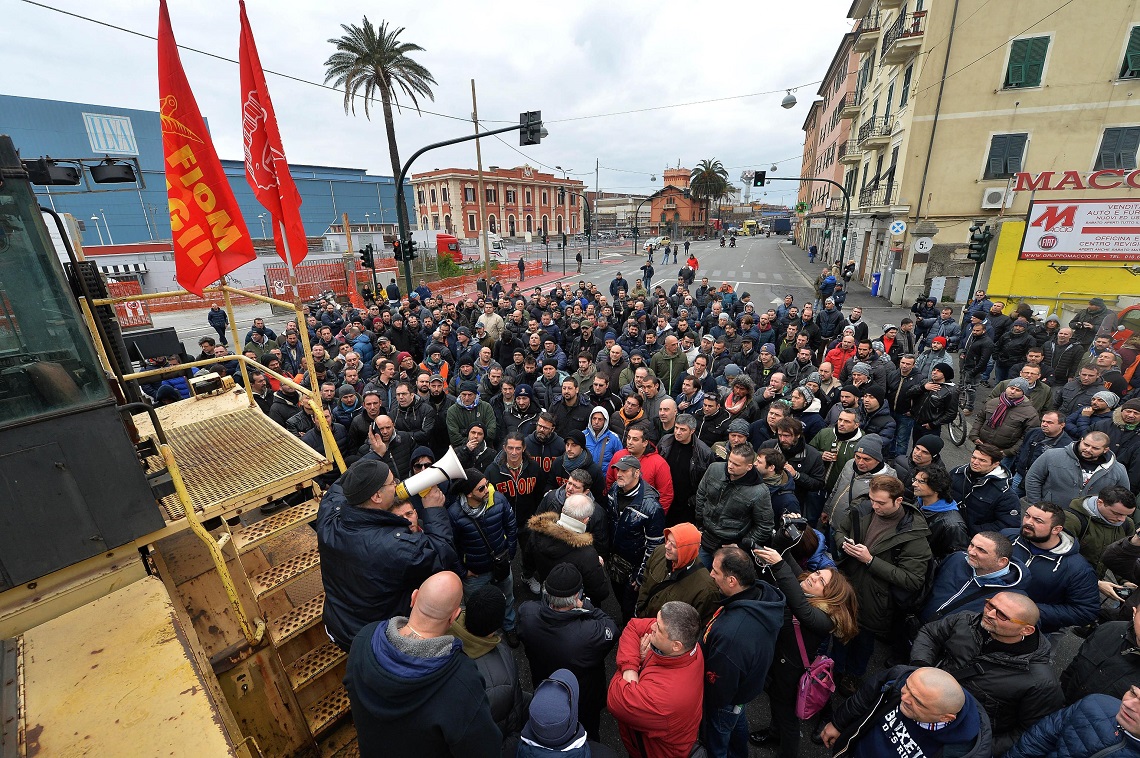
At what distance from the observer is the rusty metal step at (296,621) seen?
3.11m

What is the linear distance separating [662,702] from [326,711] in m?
2.32

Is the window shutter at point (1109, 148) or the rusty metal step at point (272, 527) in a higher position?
the window shutter at point (1109, 148)

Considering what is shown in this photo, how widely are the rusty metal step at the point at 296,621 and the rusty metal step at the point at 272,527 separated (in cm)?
57

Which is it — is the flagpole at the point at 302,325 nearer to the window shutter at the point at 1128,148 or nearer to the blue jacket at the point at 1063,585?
the blue jacket at the point at 1063,585

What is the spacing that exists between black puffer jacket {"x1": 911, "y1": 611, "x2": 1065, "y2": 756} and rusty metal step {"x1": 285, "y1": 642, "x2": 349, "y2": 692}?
379 centimetres

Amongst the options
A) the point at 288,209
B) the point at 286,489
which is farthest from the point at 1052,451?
→ the point at 288,209

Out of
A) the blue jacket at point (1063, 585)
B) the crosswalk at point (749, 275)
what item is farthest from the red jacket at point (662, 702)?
the crosswalk at point (749, 275)

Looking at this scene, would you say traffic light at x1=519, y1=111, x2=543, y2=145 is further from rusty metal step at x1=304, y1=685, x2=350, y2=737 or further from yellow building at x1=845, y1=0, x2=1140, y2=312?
yellow building at x1=845, y1=0, x2=1140, y2=312

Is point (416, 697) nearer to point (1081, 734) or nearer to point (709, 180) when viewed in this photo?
point (1081, 734)

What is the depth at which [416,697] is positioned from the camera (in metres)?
1.99

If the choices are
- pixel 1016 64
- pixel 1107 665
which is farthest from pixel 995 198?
pixel 1107 665

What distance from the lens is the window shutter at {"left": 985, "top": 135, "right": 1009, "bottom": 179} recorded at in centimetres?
1945

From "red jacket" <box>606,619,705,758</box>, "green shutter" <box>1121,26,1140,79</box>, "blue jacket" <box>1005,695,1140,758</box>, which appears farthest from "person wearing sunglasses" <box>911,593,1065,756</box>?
"green shutter" <box>1121,26,1140,79</box>

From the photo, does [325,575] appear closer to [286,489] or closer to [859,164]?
[286,489]
